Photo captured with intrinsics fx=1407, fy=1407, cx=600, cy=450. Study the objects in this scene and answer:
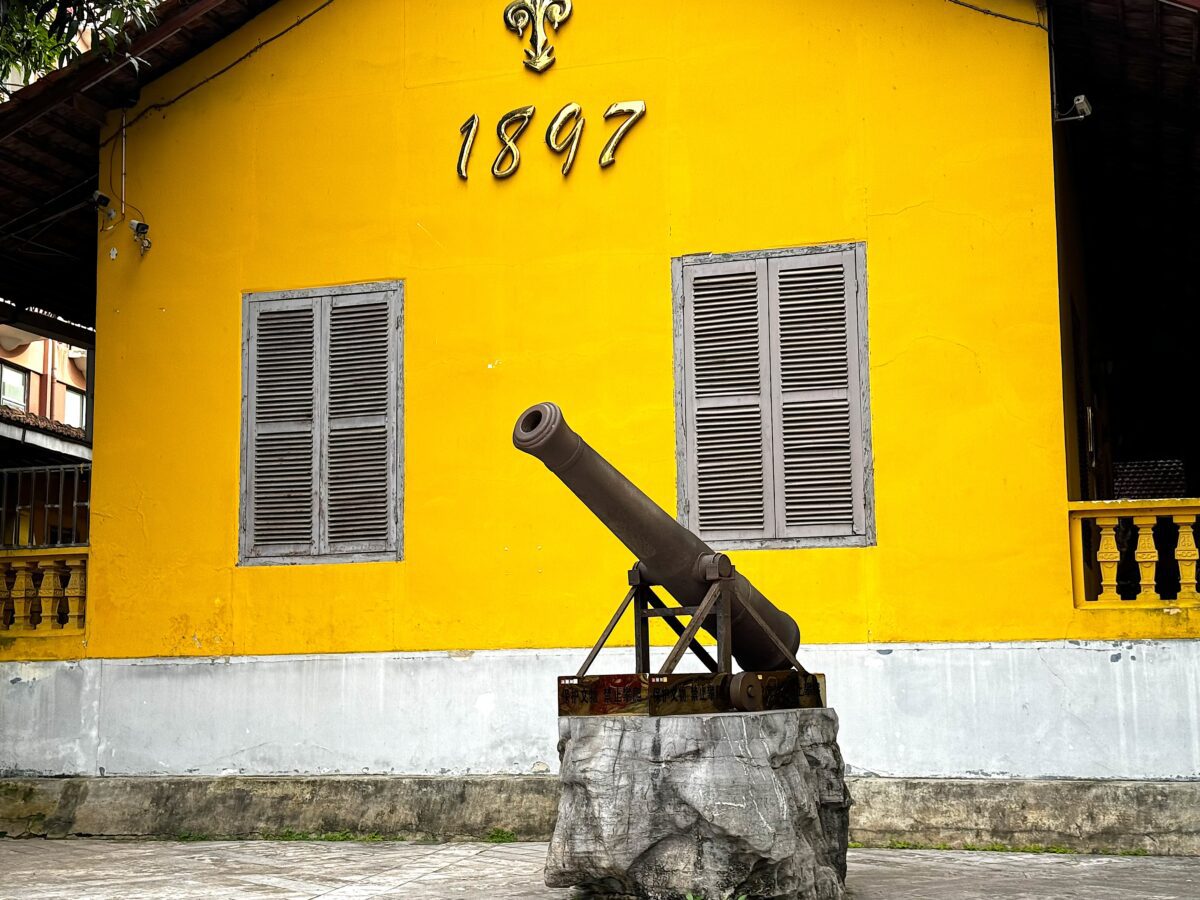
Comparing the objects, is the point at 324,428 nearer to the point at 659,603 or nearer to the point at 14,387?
the point at 659,603

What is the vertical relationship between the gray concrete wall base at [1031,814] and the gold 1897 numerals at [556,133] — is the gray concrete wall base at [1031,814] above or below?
below

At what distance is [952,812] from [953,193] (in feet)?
12.3

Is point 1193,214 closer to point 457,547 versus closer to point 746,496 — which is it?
point 746,496

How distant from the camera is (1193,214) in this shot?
11.4 metres

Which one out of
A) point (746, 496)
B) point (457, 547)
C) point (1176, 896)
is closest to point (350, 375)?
point (457, 547)

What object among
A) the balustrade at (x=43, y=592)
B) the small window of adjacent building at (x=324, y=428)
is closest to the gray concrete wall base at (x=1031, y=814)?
the small window of adjacent building at (x=324, y=428)

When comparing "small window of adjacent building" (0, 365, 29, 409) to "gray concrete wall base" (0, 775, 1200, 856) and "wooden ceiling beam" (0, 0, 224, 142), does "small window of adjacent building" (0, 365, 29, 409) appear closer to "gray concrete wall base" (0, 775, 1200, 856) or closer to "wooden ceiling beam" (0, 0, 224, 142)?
"wooden ceiling beam" (0, 0, 224, 142)

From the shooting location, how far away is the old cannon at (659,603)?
5.82 metres

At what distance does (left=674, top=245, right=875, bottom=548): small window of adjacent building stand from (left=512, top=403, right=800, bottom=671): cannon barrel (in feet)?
7.19

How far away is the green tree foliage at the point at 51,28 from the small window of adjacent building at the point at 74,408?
15.3 m

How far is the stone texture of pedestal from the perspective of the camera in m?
5.73

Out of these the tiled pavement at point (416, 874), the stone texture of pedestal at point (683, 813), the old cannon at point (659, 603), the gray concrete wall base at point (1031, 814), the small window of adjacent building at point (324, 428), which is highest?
the small window of adjacent building at point (324, 428)

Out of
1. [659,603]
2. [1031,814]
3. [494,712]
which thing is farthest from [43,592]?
[1031,814]

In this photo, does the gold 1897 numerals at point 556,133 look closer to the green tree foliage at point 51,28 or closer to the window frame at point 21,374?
the green tree foliage at point 51,28
